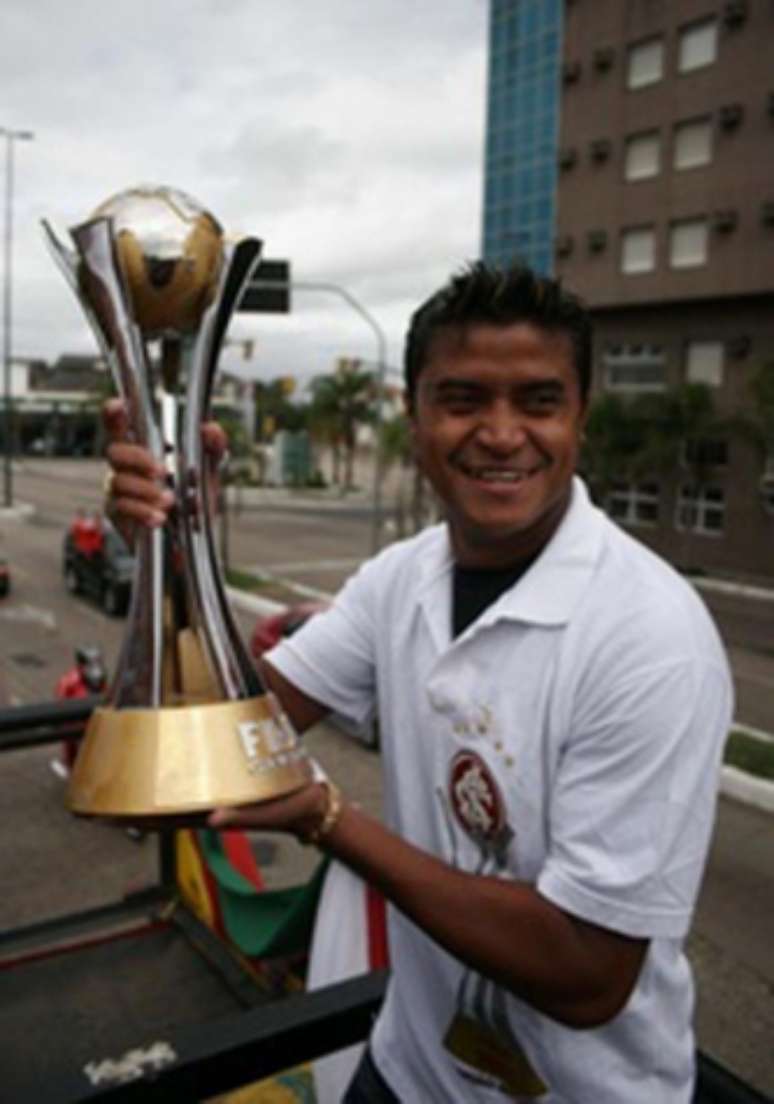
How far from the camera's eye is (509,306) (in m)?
1.37

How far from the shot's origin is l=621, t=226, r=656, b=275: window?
82.1 ft

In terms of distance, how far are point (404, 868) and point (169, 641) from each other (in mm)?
520

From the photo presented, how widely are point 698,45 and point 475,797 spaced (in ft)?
86.1

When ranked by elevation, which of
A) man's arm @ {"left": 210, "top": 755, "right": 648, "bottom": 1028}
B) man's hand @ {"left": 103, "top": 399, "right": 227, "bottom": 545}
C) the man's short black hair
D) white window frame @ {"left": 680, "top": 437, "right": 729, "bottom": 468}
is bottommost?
man's arm @ {"left": 210, "top": 755, "right": 648, "bottom": 1028}

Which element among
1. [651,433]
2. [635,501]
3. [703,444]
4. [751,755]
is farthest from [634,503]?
[751,755]

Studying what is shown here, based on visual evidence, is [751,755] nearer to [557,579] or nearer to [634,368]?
[557,579]

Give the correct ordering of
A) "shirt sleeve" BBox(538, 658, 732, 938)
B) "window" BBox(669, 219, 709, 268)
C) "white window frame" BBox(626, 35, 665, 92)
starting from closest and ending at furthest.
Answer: "shirt sleeve" BBox(538, 658, 732, 938) < "window" BBox(669, 219, 709, 268) < "white window frame" BBox(626, 35, 665, 92)

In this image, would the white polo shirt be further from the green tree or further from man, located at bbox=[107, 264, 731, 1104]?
the green tree

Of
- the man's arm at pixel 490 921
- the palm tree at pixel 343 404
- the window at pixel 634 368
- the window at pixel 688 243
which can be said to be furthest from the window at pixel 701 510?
the palm tree at pixel 343 404

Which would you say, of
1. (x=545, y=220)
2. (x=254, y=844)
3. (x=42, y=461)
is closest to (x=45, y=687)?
(x=254, y=844)

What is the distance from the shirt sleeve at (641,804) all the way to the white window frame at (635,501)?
25.3 m

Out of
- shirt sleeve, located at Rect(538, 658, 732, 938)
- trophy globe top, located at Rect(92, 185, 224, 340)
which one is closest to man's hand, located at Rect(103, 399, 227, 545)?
trophy globe top, located at Rect(92, 185, 224, 340)

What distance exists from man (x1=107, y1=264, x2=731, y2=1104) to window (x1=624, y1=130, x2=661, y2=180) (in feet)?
84.6

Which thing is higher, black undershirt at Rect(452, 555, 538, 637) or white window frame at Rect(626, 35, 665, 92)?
white window frame at Rect(626, 35, 665, 92)
